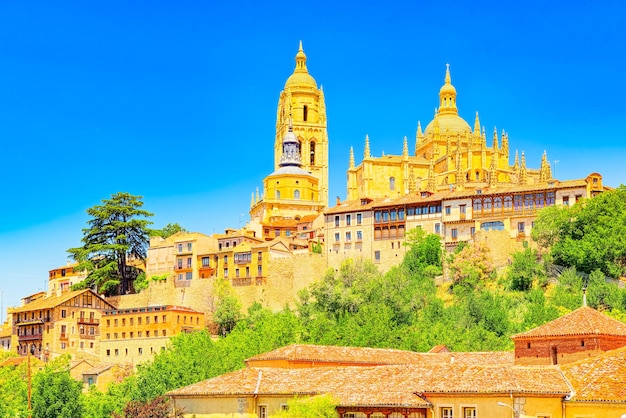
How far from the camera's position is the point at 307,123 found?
129 metres

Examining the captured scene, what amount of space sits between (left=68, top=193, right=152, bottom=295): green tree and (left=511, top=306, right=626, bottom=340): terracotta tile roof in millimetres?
55455

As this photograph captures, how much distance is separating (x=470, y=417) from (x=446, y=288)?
42.6m

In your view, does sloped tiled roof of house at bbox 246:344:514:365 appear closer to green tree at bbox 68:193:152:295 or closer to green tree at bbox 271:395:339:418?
green tree at bbox 271:395:339:418

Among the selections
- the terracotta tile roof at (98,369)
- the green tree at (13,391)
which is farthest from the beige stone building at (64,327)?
the green tree at (13,391)

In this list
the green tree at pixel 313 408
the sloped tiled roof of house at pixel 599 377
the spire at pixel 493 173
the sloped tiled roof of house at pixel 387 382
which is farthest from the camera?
the spire at pixel 493 173

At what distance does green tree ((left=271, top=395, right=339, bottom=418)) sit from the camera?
3794cm

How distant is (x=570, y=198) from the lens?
7950 centimetres

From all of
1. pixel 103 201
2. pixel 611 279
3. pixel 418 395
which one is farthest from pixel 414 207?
pixel 418 395

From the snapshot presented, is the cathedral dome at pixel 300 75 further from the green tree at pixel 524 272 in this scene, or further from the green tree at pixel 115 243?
the green tree at pixel 524 272

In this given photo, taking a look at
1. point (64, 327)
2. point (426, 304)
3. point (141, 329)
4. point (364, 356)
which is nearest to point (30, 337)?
point (64, 327)

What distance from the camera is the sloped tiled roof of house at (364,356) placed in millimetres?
48625

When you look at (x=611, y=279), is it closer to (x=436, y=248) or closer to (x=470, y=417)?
(x=436, y=248)

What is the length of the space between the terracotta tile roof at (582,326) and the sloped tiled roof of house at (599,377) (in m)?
3.65

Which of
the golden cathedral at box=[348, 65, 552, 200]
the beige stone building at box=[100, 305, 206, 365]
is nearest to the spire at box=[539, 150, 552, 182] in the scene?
the golden cathedral at box=[348, 65, 552, 200]
